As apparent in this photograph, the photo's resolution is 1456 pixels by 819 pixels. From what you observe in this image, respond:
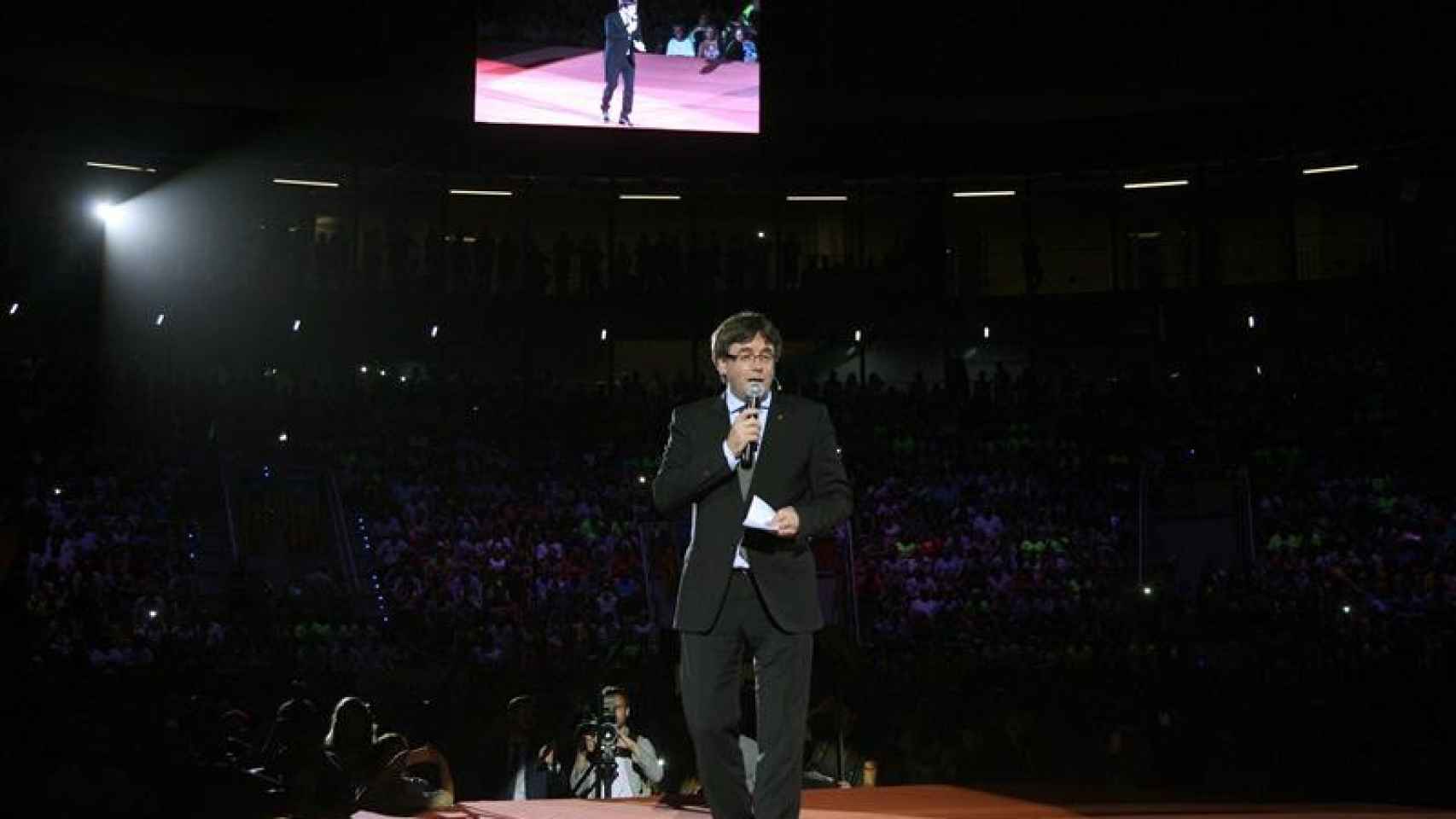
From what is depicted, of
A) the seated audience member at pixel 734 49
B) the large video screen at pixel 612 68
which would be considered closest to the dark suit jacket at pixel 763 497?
the large video screen at pixel 612 68

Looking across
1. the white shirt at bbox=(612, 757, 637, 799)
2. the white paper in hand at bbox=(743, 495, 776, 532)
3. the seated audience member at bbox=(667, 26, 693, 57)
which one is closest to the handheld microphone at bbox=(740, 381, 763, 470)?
the white paper in hand at bbox=(743, 495, 776, 532)

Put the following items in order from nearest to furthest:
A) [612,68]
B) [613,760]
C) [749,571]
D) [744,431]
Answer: [744,431], [749,571], [613,760], [612,68]

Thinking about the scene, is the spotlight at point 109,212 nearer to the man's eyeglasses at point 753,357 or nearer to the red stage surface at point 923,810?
the red stage surface at point 923,810

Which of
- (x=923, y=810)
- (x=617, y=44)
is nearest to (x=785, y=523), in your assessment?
(x=923, y=810)

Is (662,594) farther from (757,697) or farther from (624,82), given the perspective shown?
(757,697)

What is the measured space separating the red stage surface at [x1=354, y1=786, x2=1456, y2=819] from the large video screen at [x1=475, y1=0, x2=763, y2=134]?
20162 mm

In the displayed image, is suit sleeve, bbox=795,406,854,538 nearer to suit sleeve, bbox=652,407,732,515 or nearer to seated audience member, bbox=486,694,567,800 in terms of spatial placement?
suit sleeve, bbox=652,407,732,515

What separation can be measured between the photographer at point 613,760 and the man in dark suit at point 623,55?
59.2ft

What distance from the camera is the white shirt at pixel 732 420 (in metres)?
4.97

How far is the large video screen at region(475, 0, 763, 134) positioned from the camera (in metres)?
26.6

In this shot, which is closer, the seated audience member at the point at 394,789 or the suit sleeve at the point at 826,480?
the suit sleeve at the point at 826,480

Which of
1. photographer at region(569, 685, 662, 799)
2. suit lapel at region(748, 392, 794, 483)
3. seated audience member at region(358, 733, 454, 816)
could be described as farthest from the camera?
photographer at region(569, 685, 662, 799)

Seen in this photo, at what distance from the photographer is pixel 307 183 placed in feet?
94.8

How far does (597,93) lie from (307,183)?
19.6 ft
